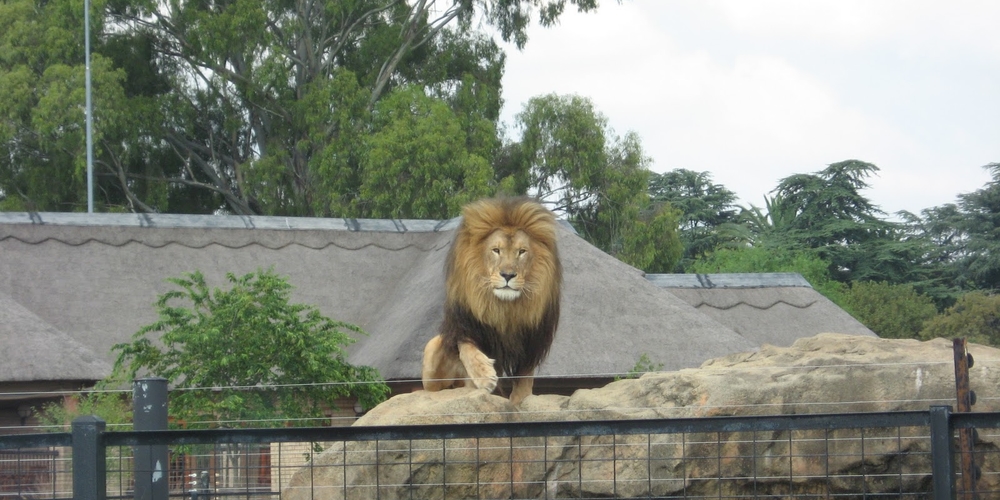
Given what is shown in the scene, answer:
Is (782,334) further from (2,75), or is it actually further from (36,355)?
(2,75)

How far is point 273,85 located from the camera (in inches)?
1121

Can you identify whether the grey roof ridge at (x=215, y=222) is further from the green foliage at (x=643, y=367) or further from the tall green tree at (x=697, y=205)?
the tall green tree at (x=697, y=205)

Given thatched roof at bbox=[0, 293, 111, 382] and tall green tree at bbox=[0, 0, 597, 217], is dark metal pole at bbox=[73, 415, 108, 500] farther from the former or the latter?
tall green tree at bbox=[0, 0, 597, 217]

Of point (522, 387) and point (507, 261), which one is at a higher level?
point (507, 261)

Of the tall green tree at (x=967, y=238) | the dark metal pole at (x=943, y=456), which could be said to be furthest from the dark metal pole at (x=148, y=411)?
the tall green tree at (x=967, y=238)

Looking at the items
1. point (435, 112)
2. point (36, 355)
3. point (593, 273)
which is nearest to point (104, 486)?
point (36, 355)

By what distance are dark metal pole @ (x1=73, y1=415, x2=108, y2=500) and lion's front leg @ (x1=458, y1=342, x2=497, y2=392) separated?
2631 millimetres

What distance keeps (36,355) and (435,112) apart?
43.8ft

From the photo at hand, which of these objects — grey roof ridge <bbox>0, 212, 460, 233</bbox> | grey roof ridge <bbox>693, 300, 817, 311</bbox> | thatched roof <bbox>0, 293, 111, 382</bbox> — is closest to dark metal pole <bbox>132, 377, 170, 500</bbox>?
thatched roof <bbox>0, 293, 111, 382</bbox>

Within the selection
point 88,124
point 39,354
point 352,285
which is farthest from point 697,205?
point 39,354

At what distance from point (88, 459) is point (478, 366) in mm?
2789

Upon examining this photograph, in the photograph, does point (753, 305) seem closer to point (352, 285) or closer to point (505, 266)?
point (352, 285)

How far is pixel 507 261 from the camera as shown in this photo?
6633 mm

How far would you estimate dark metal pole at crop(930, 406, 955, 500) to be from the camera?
3.78m
